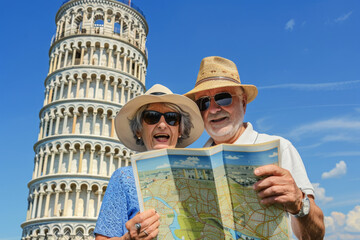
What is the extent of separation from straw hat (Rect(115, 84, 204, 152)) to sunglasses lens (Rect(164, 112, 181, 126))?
7cm

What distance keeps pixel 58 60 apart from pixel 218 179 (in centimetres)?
3179

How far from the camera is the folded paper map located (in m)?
1.55

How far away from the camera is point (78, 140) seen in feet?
90.8

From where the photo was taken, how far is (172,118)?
238 cm

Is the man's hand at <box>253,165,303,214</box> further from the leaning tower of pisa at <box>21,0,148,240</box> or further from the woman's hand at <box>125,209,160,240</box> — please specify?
the leaning tower of pisa at <box>21,0,148,240</box>

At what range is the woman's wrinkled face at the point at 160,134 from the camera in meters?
2.29

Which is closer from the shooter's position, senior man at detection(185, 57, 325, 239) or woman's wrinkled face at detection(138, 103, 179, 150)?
senior man at detection(185, 57, 325, 239)

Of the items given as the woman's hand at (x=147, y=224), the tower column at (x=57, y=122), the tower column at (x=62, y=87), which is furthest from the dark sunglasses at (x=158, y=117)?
the tower column at (x=62, y=87)

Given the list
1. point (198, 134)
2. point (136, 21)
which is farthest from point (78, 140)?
point (198, 134)

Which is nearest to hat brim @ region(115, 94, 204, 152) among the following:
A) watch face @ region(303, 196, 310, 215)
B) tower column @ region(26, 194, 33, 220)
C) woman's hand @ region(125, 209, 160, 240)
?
woman's hand @ region(125, 209, 160, 240)

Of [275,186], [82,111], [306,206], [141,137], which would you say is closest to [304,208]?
[306,206]

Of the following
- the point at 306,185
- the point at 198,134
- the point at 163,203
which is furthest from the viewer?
the point at 198,134

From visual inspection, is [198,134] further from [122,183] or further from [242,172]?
[242,172]

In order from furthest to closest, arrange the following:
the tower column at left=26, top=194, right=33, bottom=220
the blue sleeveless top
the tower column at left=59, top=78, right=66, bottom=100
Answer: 1. the tower column at left=59, top=78, right=66, bottom=100
2. the tower column at left=26, top=194, right=33, bottom=220
3. the blue sleeveless top
